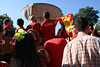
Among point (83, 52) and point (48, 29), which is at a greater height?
point (48, 29)

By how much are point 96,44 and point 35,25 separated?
12.9 ft

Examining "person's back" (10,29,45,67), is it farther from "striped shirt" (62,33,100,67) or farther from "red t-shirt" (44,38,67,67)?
"red t-shirt" (44,38,67,67)

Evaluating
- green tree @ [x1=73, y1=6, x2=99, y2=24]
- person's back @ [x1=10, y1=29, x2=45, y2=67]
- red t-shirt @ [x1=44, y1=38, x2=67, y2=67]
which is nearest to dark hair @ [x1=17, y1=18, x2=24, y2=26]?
red t-shirt @ [x1=44, y1=38, x2=67, y2=67]

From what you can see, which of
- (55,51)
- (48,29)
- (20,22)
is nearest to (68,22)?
(48,29)

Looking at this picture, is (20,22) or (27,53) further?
(20,22)

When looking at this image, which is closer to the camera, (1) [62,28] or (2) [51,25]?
(1) [62,28]

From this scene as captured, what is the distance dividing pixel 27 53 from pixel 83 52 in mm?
868

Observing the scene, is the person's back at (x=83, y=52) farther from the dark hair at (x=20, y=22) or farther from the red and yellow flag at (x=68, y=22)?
the dark hair at (x=20, y=22)

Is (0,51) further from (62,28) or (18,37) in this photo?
(62,28)

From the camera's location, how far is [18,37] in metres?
2.35

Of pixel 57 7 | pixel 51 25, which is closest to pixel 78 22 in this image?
pixel 51 25

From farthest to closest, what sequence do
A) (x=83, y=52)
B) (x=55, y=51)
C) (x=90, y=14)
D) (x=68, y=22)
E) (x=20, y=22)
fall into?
(x=90, y=14) → (x=20, y=22) → (x=68, y=22) → (x=55, y=51) → (x=83, y=52)

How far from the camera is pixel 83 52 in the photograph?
2191mm

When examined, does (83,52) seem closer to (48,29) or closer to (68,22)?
(68,22)
